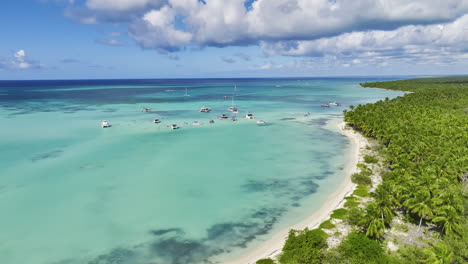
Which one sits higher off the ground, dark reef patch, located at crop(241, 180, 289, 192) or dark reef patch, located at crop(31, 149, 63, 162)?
dark reef patch, located at crop(31, 149, 63, 162)

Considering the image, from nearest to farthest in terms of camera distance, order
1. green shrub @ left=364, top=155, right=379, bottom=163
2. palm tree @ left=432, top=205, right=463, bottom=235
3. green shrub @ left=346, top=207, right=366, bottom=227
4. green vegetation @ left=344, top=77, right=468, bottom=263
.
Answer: palm tree @ left=432, top=205, right=463, bottom=235
green vegetation @ left=344, top=77, right=468, bottom=263
green shrub @ left=346, top=207, right=366, bottom=227
green shrub @ left=364, top=155, right=379, bottom=163

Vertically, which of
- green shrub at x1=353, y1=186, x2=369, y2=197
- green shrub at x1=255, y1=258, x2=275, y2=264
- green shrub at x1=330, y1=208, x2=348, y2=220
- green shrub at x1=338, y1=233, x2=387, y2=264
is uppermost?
green shrub at x1=338, y1=233, x2=387, y2=264

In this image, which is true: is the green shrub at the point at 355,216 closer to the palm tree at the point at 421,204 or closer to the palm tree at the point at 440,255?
the palm tree at the point at 421,204

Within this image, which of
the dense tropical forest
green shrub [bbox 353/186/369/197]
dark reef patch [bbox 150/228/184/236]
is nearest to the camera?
the dense tropical forest

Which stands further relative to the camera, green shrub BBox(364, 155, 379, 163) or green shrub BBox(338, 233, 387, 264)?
green shrub BBox(364, 155, 379, 163)

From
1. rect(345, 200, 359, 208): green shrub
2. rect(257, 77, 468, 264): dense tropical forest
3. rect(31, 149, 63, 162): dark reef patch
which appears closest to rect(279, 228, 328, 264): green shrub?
rect(257, 77, 468, 264): dense tropical forest

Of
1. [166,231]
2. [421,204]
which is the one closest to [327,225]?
[421,204]

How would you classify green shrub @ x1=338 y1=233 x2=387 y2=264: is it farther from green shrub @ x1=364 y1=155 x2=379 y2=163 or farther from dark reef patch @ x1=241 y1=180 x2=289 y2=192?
green shrub @ x1=364 y1=155 x2=379 y2=163
